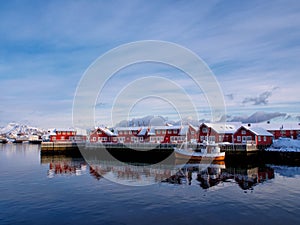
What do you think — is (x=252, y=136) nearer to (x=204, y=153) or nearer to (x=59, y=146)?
(x=204, y=153)

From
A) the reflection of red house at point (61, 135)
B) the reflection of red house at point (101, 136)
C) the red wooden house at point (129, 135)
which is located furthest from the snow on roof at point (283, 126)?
the reflection of red house at point (61, 135)

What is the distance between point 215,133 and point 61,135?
50.7m

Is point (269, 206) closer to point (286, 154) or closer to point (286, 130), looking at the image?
point (286, 154)

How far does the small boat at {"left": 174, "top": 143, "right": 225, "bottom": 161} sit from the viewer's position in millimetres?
52094

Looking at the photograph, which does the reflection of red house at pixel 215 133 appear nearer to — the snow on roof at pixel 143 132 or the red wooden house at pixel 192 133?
the red wooden house at pixel 192 133

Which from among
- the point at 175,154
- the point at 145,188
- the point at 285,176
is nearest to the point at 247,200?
the point at 145,188

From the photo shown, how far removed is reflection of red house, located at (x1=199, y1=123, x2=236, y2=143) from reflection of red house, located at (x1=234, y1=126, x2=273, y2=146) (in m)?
2.84

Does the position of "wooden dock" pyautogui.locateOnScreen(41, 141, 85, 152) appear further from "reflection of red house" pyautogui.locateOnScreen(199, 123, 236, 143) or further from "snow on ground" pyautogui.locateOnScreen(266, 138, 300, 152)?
"snow on ground" pyautogui.locateOnScreen(266, 138, 300, 152)

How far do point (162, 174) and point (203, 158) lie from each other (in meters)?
18.6

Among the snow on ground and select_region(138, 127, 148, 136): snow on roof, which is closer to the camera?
the snow on ground

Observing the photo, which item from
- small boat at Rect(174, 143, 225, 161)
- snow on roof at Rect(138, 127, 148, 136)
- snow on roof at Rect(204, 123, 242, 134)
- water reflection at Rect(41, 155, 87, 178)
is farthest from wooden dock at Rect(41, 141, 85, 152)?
snow on roof at Rect(204, 123, 242, 134)

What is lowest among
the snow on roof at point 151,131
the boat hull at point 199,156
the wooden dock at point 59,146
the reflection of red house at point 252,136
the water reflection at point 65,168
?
the water reflection at point 65,168

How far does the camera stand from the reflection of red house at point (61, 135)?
89438 mm

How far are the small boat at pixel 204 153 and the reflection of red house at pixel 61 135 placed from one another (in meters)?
46.5
